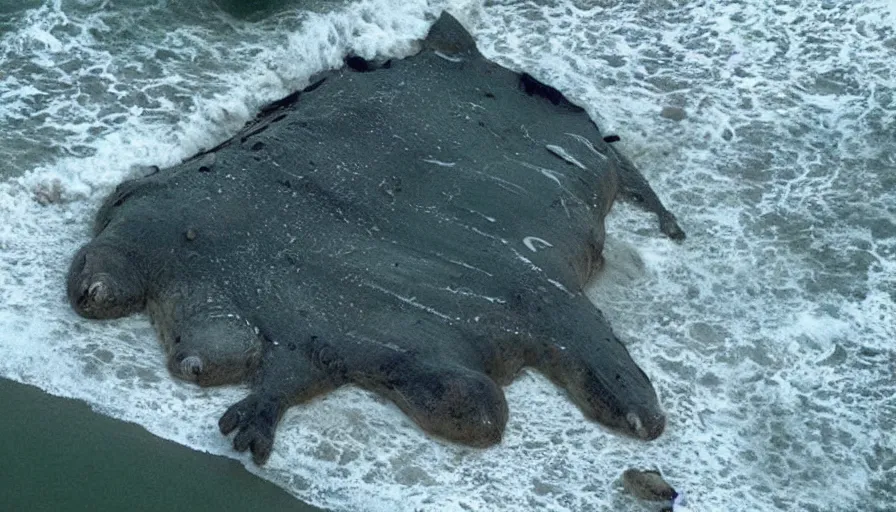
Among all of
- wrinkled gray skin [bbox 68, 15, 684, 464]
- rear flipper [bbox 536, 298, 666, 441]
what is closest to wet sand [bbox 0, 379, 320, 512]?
wrinkled gray skin [bbox 68, 15, 684, 464]

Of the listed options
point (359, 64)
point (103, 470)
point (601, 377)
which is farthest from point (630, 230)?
point (103, 470)

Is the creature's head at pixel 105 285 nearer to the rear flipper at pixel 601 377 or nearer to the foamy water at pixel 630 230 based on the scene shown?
the foamy water at pixel 630 230

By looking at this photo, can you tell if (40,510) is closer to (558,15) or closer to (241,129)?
(241,129)

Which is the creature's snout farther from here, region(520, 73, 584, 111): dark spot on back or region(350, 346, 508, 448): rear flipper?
region(520, 73, 584, 111): dark spot on back

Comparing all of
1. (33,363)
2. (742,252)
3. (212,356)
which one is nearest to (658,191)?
(742,252)

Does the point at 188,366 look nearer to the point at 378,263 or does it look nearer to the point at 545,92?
the point at 378,263
